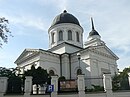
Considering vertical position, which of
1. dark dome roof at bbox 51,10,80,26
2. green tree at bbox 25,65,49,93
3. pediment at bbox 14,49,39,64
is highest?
dark dome roof at bbox 51,10,80,26

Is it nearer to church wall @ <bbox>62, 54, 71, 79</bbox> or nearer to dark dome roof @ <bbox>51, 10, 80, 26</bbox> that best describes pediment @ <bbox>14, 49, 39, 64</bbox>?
church wall @ <bbox>62, 54, 71, 79</bbox>

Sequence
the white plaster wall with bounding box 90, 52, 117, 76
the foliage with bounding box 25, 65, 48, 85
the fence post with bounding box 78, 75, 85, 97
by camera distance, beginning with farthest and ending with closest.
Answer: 1. the white plaster wall with bounding box 90, 52, 117, 76
2. the foliage with bounding box 25, 65, 48, 85
3. the fence post with bounding box 78, 75, 85, 97

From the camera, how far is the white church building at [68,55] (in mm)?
27984

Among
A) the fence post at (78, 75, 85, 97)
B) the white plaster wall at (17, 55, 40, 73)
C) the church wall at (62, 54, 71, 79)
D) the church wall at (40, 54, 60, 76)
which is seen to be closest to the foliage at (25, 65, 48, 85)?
the fence post at (78, 75, 85, 97)

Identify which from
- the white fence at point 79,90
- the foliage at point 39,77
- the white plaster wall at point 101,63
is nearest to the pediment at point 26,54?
the white plaster wall at point 101,63

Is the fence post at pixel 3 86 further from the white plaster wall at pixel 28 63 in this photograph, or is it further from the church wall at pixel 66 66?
the church wall at pixel 66 66

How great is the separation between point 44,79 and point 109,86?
19.9 ft

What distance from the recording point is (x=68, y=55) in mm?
30188

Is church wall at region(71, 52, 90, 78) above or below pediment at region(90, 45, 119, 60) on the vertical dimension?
below

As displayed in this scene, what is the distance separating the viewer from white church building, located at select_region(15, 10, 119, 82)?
1102 inches

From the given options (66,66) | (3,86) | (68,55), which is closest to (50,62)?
(66,66)

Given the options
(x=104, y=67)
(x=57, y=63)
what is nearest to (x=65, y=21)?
(x=57, y=63)

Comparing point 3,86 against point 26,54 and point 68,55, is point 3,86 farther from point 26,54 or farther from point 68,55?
point 26,54

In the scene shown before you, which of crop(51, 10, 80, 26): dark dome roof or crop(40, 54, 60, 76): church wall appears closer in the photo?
crop(40, 54, 60, 76): church wall
